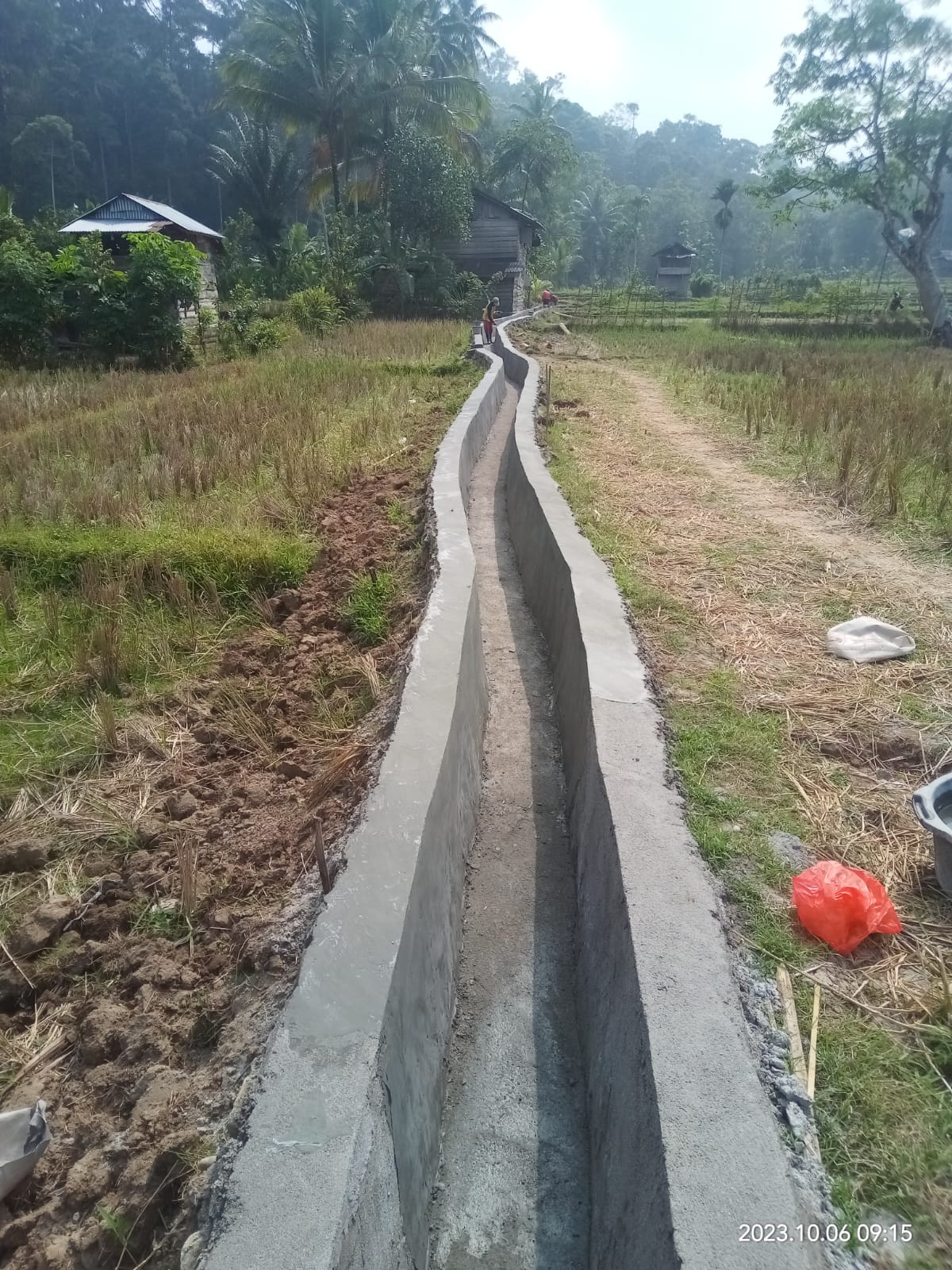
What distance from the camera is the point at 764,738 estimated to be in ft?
10.8

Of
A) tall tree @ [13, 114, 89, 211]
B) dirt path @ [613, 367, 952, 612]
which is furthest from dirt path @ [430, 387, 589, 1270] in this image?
tall tree @ [13, 114, 89, 211]

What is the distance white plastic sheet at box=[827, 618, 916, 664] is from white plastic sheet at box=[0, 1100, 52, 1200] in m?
3.67

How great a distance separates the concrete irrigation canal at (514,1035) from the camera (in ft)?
5.57

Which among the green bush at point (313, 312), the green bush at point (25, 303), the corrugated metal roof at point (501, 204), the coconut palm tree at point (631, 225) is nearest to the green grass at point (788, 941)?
the green bush at point (25, 303)

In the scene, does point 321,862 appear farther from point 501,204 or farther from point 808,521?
point 501,204

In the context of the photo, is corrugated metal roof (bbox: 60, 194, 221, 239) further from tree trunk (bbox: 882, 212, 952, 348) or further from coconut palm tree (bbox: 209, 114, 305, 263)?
tree trunk (bbox: 882, 212, 952, 348)

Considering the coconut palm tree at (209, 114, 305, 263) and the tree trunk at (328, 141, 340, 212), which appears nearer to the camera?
the tree trunk at (328, 141, 340, 212)

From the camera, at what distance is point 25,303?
14.6 meters

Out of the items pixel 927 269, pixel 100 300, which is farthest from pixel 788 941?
pixel 927 269

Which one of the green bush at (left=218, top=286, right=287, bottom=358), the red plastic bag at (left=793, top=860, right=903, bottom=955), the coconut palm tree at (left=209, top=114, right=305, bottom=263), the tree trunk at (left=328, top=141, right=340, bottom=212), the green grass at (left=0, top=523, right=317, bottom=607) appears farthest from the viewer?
the coconut palm tree at (left=209, top=114, right=305, bottom=263)

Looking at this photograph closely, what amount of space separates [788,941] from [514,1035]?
98 cm

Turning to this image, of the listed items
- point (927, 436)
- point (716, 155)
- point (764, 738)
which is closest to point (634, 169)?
point (716, 155)

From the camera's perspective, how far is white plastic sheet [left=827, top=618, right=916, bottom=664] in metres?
3.93

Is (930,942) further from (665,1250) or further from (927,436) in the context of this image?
(927,436)
